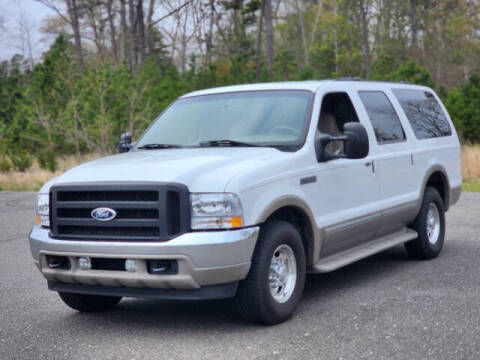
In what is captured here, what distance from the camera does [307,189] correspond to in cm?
634

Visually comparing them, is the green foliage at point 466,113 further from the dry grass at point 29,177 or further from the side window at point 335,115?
the side window at point 335,115

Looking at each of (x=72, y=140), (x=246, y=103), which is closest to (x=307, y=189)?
(x=246, y=103)

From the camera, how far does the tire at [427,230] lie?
8.55 metres

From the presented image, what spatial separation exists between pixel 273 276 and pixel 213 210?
88 cm

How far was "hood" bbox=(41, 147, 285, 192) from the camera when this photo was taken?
5477 millimetres

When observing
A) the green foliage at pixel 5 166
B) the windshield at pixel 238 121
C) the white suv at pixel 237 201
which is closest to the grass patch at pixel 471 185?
the white suv at pixel 237 201

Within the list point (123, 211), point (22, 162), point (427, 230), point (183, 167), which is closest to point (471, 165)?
point (427, 230)

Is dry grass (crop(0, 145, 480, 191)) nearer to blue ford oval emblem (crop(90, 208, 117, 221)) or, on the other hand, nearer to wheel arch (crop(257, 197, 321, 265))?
wheel arch (crop(257, 197, 321, 265))

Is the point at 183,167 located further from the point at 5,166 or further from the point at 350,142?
the point at 5,166

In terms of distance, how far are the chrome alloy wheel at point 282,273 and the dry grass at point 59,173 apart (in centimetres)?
1238

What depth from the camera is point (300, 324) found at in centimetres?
591

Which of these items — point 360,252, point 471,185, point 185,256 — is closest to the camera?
point 185,256

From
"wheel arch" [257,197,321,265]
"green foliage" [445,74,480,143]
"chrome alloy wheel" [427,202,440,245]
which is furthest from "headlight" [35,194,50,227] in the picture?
"green foliage" [445,74,480,143]

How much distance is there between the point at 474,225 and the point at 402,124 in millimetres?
3891
